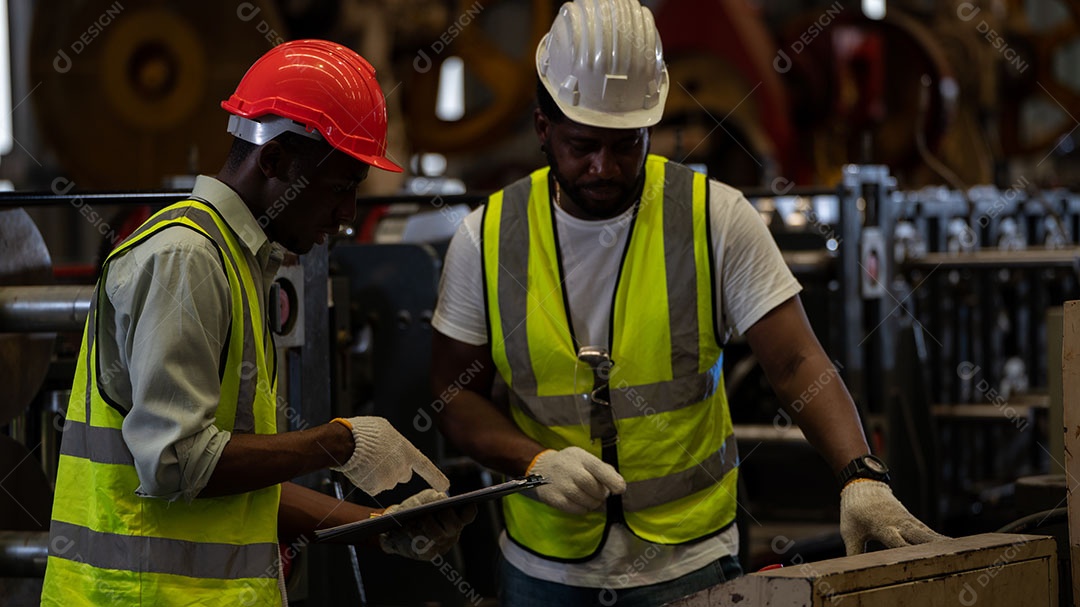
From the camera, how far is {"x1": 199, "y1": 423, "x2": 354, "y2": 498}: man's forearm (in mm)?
1657

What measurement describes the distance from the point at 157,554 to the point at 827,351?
125 inches

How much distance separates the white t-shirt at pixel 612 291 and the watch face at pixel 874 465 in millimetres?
310

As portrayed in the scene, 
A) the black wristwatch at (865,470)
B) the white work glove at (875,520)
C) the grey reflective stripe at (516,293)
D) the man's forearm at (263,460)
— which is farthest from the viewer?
Result: the grey reflective stripe at (516,293)

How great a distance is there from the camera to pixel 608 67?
7.61 feet

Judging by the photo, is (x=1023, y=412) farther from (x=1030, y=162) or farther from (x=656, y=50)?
(x=1030, y=162)

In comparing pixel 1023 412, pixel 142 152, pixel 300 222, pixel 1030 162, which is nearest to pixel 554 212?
pixel 300 222

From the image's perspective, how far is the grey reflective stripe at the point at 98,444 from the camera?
5.49ft

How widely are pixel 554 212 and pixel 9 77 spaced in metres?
7.26

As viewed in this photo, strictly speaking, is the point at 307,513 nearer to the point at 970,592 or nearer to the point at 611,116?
the point at 611,116

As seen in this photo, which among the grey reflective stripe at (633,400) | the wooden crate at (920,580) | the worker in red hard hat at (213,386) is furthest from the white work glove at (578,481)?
the wooden crate at (920,580)

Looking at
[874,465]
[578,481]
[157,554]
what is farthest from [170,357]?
[874,465]

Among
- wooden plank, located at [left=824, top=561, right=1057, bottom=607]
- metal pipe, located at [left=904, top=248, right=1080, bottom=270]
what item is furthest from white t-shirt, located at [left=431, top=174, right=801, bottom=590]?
metal pipe, located at [left=904, top=248, right=1080, bottom=270]

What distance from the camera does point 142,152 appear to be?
7.56m

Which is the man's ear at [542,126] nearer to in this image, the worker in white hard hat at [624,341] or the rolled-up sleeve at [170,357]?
the worker in white hard hat at [624,341]
